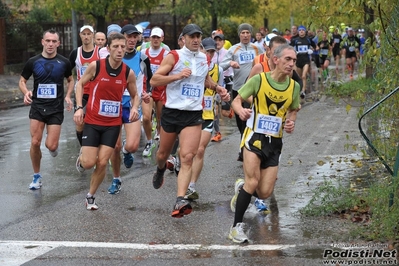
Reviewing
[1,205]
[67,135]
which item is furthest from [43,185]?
[67,135]

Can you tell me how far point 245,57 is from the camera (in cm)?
1273

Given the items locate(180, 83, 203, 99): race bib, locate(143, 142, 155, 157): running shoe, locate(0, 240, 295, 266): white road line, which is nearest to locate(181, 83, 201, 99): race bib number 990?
locate(180, 83, 203, 99): race bib

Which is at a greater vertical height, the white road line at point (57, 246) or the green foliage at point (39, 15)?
the white road line at point (57, 246)

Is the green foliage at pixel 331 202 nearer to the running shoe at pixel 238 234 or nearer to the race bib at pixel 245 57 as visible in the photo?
the running shoe at pixel 238 234

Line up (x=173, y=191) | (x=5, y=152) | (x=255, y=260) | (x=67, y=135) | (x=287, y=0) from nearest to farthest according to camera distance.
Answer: (x=255, y=260), (x=173, y=191), (x=5, y=152), (x=67, y=135), (x=287, y=0)

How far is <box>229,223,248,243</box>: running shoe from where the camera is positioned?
7570 mm

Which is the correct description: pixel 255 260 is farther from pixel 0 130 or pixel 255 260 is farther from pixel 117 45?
pixel 0 130

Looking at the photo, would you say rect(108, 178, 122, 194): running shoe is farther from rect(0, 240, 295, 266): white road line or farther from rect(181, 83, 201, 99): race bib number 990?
rect(0, 240, 295, 266): white road line

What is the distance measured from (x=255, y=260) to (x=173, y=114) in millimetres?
2498

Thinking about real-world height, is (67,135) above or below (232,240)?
below

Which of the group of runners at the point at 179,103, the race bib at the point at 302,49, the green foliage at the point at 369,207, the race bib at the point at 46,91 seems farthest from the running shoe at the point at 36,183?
the race bib at the point at 302,49

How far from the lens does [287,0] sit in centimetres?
4191

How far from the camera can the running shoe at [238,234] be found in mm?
7570

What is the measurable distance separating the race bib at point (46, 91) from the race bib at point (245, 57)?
316 centimetres
